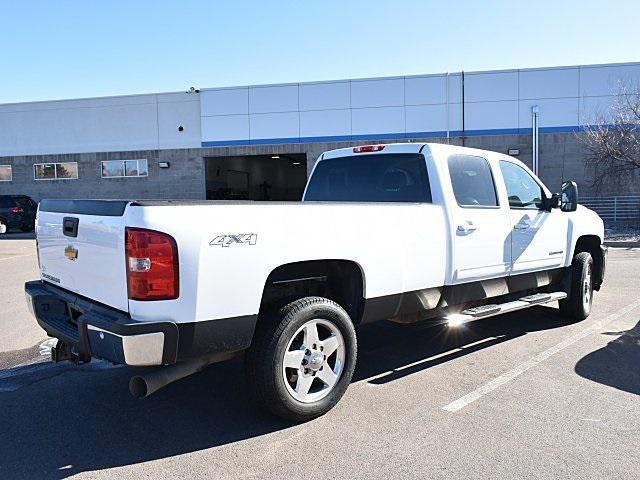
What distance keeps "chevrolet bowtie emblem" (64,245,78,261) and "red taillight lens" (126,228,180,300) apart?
2.66 feet

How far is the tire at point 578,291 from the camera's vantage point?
6570 mm

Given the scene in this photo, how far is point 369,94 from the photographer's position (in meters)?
25.7

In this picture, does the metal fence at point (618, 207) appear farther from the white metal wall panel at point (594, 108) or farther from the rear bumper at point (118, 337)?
the rear bumper at point (118, 337)

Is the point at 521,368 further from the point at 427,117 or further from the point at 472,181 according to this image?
the point at 427,117

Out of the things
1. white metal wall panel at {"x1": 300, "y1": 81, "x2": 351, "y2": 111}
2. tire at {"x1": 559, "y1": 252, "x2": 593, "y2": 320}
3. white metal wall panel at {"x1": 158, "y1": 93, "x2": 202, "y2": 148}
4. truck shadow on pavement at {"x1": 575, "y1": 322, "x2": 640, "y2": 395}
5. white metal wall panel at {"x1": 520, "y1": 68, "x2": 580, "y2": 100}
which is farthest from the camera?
white metal wall panel at {"x1": 158, "y1": 93, "x2": 202, "y2": 148}

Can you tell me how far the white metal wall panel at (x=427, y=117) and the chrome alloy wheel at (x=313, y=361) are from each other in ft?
73.8

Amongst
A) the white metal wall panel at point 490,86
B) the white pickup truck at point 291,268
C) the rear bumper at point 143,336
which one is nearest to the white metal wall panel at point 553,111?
the white metal wall panel at point 490,86

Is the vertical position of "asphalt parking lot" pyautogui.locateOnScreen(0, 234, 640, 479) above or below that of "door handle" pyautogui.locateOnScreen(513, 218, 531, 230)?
below

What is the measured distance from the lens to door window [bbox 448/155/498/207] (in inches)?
200

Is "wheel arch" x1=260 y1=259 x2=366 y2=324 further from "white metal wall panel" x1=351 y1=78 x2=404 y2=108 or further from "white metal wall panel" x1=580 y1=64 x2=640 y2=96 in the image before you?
"white metal wall panel" x1=580 y1=64 x2=640 y2=96

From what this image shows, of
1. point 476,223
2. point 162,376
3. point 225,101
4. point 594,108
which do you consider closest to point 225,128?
point 225,101

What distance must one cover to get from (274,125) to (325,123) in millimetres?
2576

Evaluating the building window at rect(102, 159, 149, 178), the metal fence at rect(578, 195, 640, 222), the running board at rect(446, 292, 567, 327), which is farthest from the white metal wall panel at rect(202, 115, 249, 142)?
the running board at rect(446, 292, 567, 327)

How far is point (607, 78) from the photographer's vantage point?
23.8 m
